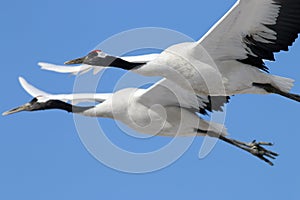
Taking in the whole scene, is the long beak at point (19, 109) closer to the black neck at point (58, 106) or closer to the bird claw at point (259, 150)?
the black neck at point (58, 106)

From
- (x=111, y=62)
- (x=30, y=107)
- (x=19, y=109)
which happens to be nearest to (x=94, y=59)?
(x=111, y=62)

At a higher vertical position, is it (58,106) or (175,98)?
(58,106)

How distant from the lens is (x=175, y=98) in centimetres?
1736

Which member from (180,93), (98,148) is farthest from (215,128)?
(98,148)

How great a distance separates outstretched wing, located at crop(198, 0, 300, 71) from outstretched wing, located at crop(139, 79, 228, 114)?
49.5 inches

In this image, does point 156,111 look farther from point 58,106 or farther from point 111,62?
point 58,106

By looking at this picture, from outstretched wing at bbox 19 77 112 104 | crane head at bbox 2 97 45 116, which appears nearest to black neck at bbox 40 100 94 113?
crane head at bbox 2 97 45 116

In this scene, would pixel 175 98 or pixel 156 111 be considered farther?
pixel 175 98

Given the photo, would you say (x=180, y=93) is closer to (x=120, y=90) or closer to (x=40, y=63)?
(x=120, y=90)

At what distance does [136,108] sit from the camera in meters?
16.8

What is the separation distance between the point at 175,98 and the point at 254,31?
2.26m

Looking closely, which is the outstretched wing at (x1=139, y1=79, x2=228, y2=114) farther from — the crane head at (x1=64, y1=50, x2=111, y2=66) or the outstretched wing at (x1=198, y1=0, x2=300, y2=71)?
the outstretched wing at (x1=198, y1=0, x2=300, y2=71)

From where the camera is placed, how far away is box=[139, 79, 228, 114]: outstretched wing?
1691cm

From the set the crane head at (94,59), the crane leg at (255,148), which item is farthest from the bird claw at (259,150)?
the crane head at (94,59)
